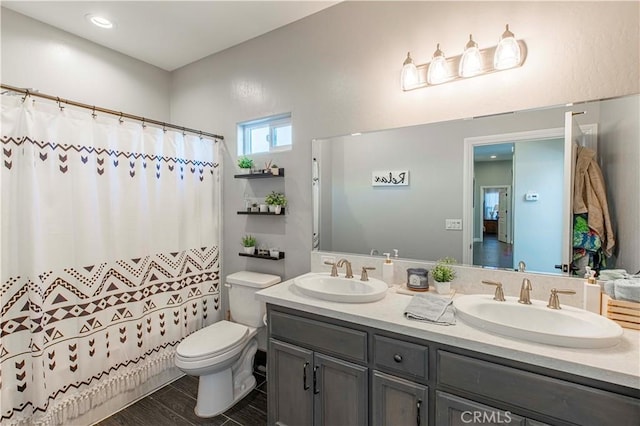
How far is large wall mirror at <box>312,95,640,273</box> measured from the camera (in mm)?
1426

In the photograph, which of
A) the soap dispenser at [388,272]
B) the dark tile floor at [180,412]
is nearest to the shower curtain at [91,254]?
the dark tile floor at [180,412]

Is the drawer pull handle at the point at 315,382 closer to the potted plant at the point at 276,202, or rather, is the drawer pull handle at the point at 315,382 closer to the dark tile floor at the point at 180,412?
the dark tile floor at the point at 180,412

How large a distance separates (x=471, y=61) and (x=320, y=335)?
1.70m

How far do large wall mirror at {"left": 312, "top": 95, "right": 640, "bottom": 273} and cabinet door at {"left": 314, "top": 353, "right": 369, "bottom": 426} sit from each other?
799mm

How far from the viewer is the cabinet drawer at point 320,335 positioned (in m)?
1.42

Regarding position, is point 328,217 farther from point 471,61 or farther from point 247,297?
point 471,61

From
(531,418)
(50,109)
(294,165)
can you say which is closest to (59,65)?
(50,109)

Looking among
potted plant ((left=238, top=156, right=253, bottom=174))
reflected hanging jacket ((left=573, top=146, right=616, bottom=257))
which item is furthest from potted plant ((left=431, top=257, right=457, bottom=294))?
potted plant ((left=238, top=156, right=253, bottom=174))

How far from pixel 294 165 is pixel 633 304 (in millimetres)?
2032

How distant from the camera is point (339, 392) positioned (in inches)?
58.5

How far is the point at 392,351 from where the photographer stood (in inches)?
52.5

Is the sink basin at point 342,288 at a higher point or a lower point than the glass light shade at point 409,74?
lower

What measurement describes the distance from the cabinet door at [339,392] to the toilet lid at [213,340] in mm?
776

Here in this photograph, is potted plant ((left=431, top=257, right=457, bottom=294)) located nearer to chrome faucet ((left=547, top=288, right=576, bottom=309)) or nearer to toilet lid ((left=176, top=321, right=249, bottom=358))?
chrome faucet ((left=547, top=288, right=576, bottom=309))
